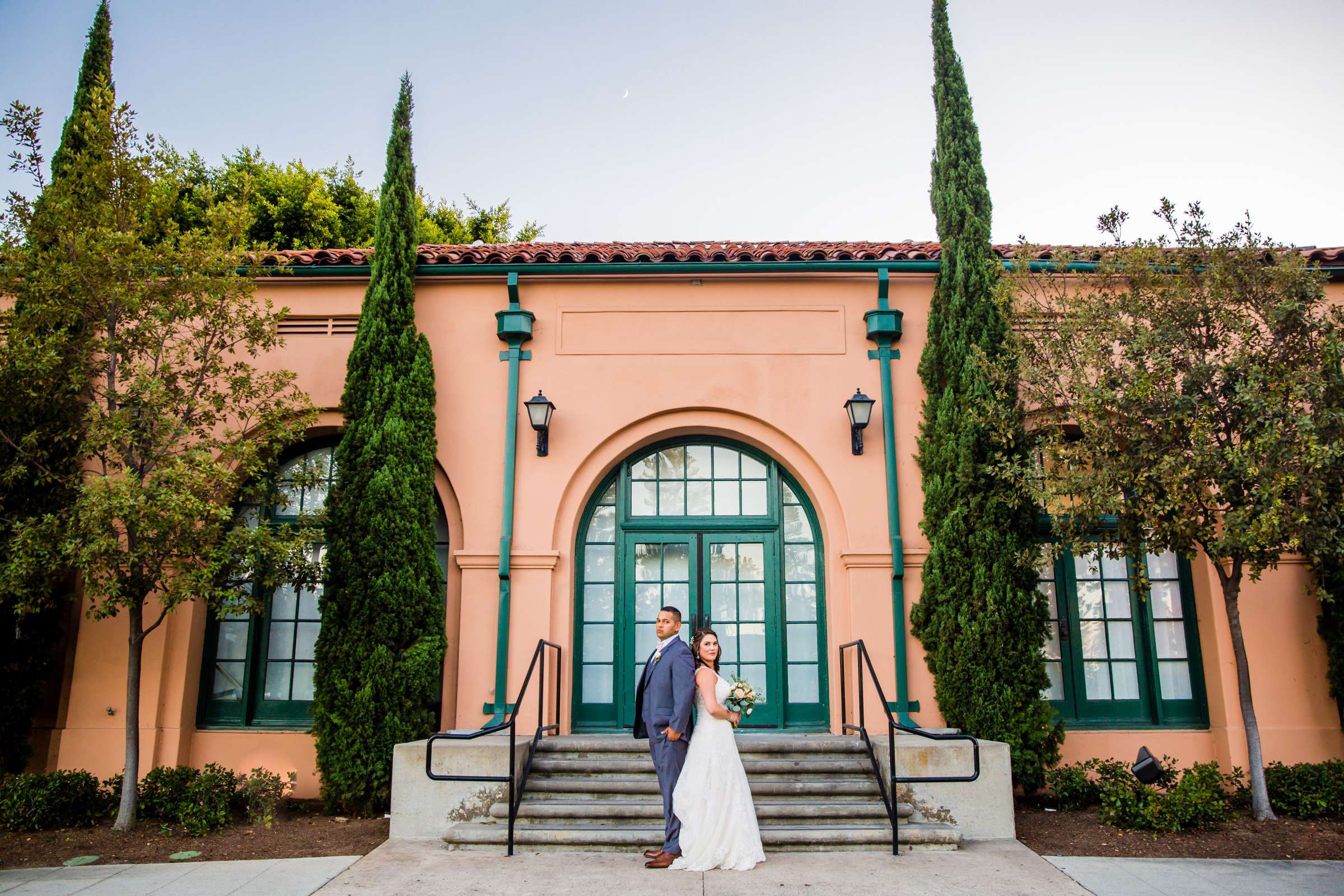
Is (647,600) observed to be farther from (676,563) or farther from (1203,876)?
(1203,876)

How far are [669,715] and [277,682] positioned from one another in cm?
467

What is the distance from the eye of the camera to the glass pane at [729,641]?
26.8ft

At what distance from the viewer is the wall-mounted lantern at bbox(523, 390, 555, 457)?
313 inches

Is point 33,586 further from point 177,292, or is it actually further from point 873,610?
point 873,610

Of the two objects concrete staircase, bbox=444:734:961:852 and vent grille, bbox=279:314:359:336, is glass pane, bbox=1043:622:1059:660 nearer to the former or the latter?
concrete staircase, bbox=444:734:961:852

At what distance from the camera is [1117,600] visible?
8.33 meters

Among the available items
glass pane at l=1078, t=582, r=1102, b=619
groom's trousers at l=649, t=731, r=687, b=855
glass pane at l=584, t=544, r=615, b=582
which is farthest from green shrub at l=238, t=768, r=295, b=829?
glass pane at l=1078, t=582, r=1102, b=619

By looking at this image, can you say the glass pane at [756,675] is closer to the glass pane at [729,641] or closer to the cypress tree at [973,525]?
the glass pane at [729,641]

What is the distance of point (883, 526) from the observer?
8039mm

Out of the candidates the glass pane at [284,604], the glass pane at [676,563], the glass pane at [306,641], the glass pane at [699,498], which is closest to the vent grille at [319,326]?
the glass pane at [284,604]

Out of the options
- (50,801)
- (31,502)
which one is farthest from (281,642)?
(31,502)

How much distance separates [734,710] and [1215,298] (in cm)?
496

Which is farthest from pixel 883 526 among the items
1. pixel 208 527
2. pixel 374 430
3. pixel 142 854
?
pixel 142 854

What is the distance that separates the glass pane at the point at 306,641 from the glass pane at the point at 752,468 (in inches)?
173
